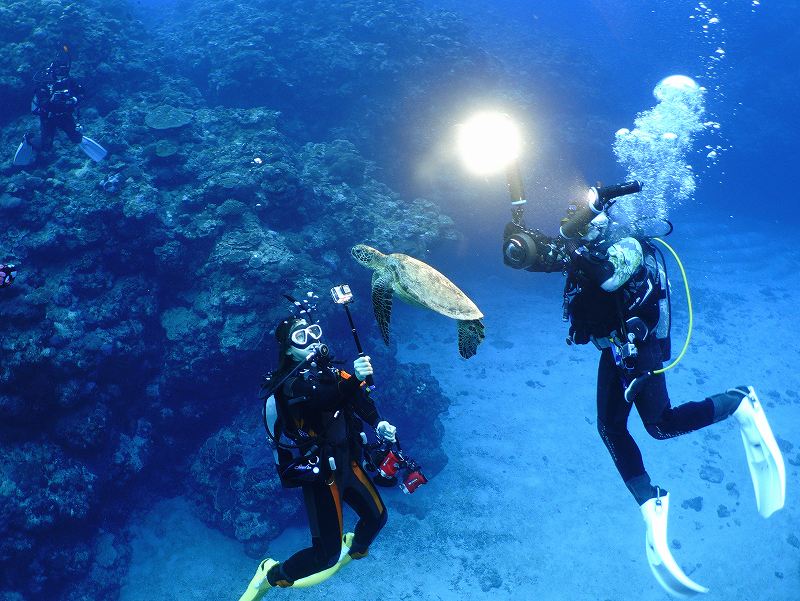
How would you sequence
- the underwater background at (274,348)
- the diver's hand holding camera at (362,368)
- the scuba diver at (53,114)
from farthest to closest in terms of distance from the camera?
the scuba diver at (53,114) < the underwater background at (274,348) < the diver's hand holding camera at (362,368)

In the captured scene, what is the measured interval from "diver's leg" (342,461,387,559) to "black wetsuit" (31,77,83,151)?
513 inches

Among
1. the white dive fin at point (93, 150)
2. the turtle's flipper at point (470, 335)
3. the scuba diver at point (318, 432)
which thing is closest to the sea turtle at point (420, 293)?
the turtle's flipper at point (470, 335)

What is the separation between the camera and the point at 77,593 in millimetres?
8336

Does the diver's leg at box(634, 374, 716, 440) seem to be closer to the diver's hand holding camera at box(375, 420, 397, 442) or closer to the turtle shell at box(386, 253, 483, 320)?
the turtle shell at box(386, 253, 483, 320)

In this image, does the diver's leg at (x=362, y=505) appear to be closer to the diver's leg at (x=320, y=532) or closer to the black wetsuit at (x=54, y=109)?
the diver's leg at (x=320, y=532)

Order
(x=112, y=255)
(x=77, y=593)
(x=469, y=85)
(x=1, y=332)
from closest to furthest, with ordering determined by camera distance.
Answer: (x=1, y=332) < (x=77, y=593) < (x=112, y=255) < (x=469, y=85)

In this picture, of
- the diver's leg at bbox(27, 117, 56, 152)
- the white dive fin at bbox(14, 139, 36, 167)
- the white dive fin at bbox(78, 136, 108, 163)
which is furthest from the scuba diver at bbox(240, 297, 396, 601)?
the diver's leg at bbox(27, 117, 56, 152)

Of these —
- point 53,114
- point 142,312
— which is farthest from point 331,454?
point 53,114

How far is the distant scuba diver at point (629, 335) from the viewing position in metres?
3.85

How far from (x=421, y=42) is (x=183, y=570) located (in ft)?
73.5

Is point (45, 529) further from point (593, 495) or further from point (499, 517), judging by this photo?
point (593, 495)

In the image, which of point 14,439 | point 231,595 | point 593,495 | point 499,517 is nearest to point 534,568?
point 499,517

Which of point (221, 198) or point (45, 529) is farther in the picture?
point (221, 198)

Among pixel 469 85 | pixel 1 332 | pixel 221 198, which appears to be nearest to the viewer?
pixel 1 332
